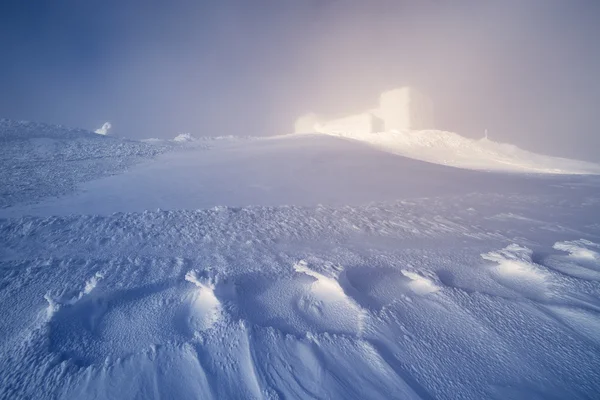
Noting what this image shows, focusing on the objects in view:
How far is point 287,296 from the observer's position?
2738mm

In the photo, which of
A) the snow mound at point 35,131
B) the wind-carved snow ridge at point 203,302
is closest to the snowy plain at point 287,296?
the wind-carved snow ridge at point 203,302

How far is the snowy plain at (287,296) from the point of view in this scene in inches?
75.5

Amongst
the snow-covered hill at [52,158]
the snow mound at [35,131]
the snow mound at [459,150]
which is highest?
the snow mound at [35,131]

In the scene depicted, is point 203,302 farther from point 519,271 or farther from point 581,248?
point 581,248

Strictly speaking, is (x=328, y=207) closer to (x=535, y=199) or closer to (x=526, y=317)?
(x=526, y=317)

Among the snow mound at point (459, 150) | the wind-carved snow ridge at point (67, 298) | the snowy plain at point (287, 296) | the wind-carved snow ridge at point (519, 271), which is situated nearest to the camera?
the snowy plain at point (287, 296)

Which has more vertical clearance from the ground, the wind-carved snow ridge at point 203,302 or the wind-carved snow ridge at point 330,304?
the wind-carved snow ridge at point 203,302

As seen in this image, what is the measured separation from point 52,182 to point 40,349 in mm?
4807

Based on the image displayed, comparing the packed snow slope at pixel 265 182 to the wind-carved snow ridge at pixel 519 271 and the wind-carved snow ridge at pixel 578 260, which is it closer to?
the wind-carved snow ridge at pixel 519 271

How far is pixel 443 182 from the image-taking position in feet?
25.1

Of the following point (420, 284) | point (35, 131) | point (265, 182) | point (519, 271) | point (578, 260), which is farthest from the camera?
point (35, 131)

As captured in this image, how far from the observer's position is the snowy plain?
1.92 meters

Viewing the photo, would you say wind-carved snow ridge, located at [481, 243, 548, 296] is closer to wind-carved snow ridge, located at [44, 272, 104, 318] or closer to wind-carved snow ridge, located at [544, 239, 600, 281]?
wind-carved snow ridge, located at [544, 239, 600, 281]

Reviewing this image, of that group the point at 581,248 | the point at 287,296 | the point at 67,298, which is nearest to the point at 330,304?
the point at 287,296
